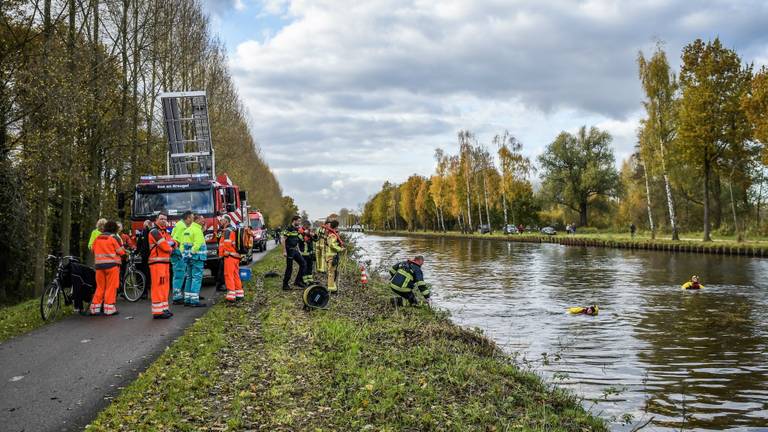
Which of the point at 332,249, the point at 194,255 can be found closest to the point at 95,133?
the point at 194,255

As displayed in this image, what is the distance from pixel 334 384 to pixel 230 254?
6.97 metres

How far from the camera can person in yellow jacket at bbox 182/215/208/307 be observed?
13859 millimetres

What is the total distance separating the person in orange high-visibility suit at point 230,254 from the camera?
1408 centimetres

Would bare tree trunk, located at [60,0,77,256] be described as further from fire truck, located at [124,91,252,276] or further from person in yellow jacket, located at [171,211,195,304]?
person in yellow jacket, located at [171,211,195,304]

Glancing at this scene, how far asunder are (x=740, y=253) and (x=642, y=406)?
33.8 m

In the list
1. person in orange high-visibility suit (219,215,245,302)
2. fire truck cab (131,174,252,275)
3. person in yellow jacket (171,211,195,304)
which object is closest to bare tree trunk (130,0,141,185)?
fire truck cab (131,174,252,275)

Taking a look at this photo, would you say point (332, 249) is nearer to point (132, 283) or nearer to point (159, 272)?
point (159, 272)

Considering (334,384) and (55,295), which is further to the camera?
(55,295)

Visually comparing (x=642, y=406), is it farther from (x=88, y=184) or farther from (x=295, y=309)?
(x=88, y=184)

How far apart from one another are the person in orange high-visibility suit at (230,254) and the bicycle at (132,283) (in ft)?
9.07

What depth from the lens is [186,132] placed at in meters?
24.0

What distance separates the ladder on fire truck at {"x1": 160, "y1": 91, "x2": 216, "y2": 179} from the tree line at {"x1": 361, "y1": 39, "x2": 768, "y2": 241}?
29645 millimetres

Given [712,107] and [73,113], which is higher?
[712,107]

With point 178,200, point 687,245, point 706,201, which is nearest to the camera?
point 178,200
